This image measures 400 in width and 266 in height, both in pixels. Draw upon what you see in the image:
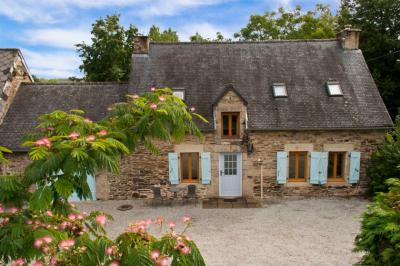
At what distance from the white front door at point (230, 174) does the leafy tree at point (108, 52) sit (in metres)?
11.5

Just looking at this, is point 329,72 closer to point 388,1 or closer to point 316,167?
point 316,167

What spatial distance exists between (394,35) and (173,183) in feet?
54.6

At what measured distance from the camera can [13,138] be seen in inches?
510

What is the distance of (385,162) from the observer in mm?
12273

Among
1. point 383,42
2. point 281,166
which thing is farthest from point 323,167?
point 383,42

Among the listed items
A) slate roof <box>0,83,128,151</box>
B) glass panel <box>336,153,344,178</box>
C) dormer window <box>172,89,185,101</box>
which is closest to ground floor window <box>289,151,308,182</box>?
glass panel <box>336,153,344,178</box>

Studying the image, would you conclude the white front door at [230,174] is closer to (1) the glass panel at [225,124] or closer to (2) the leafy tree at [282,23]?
(1) the glass panel at [225,124]

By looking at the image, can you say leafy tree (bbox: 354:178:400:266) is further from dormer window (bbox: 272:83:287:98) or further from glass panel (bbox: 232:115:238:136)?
dormer window (bbox: 272:83:287:98)

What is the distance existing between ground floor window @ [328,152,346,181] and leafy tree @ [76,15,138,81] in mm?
14493

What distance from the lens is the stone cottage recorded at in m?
13.0

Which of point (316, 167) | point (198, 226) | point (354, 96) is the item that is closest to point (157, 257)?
point (198, 226)

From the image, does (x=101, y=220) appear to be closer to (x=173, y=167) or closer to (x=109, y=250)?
(x=109, y=250)

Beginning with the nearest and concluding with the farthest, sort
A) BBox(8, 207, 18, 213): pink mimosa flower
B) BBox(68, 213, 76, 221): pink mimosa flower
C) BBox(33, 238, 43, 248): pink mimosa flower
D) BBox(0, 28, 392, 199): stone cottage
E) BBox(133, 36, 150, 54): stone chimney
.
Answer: BBox(33, 238, 43, 248): pink mimosa flower < BBox(8, 207, 18, 213): pink mimosa flower < BBox(68, 213, 76, 221): pink mimosa flower < BBox(0, 28, 392, 199): stone cottage < BBox(133, 36, 150, 54): stone chimney

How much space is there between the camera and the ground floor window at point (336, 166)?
13438 millimetres
